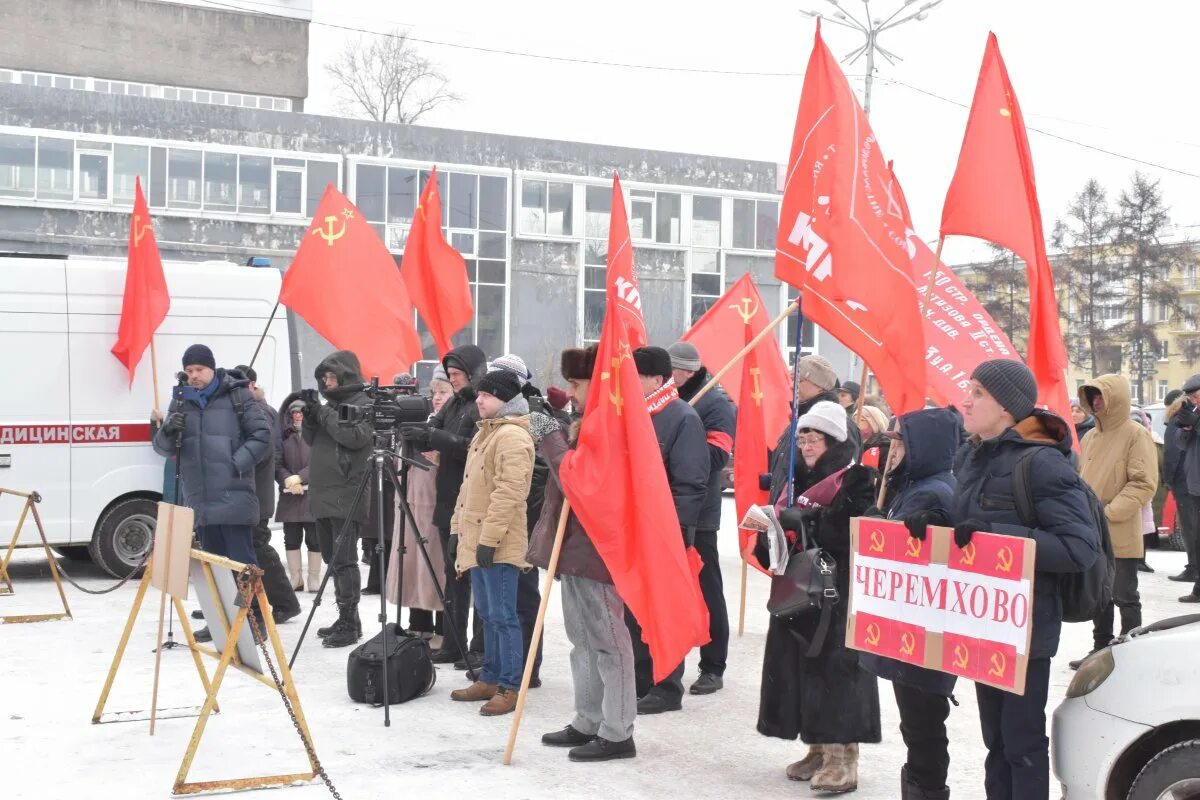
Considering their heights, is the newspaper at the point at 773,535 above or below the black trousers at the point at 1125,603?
above

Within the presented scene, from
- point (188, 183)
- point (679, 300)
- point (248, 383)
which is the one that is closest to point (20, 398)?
point (248, 383)

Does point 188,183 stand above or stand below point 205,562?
above

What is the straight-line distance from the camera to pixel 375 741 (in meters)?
6.98

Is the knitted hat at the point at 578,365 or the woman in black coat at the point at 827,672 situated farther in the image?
the knitted hat at the point at 578,365

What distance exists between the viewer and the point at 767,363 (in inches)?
449

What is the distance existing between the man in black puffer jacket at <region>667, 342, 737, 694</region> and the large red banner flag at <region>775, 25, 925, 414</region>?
1.63 metres


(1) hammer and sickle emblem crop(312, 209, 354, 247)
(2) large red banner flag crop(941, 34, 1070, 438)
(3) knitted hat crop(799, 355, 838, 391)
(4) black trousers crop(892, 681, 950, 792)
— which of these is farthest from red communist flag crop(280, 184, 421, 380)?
(4) black trousers crop(892, 681, 950, 792)

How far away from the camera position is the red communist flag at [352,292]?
11.6 metres

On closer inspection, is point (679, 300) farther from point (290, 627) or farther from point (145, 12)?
point (290, 627)

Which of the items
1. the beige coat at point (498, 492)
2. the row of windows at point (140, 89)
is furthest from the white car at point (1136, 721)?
the row of windows at point (140, 89)

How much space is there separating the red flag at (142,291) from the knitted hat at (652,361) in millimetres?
6044

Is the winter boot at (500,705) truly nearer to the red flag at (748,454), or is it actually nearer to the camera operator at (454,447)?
the camera operator at (454,447)

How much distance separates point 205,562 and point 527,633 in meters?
2.62

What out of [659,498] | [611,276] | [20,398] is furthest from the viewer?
[20,398]
